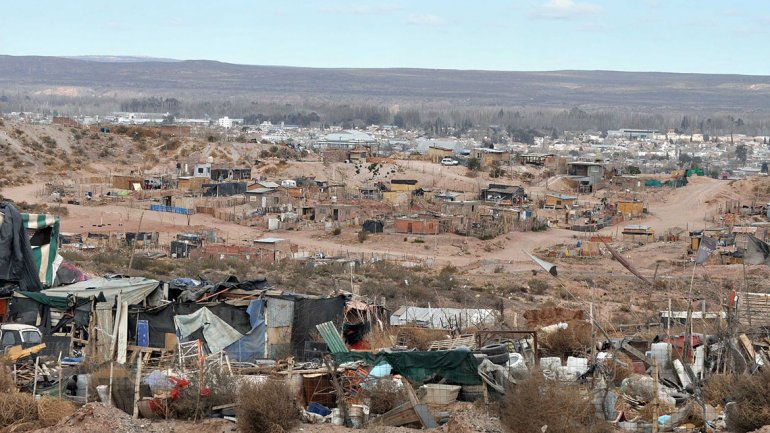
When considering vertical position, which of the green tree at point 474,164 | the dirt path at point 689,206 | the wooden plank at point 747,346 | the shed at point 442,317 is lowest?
the dirt path at point 689,206

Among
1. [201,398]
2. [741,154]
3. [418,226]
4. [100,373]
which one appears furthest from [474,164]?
[201,398]

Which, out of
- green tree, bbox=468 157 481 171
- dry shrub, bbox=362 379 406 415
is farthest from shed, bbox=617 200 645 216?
dry shrub, bbox=362 379 406 415

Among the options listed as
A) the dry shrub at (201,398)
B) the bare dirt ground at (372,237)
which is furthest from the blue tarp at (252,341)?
the bare dirt ground at (372,237)

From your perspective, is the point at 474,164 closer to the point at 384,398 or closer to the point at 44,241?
the point at 44,241

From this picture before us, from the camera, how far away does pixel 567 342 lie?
16.2m

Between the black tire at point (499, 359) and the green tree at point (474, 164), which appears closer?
the black tire at point (499, 359)

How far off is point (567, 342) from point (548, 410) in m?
4.20

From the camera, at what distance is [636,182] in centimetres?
7044

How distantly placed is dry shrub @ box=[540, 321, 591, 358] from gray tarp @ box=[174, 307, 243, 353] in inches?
164

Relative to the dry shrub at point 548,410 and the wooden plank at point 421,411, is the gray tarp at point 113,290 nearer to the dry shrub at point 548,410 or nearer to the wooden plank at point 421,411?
the wooden plank at point 421,411

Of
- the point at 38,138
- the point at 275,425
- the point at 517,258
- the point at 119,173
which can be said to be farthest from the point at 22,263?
the point at 38,138

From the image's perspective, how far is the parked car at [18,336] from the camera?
15.6 m

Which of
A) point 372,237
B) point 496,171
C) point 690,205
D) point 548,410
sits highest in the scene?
point 548,410

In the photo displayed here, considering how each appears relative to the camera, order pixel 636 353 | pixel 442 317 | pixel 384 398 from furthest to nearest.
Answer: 1. pixel 442 317
2. pixel 636 353
3. pixel 384 398
